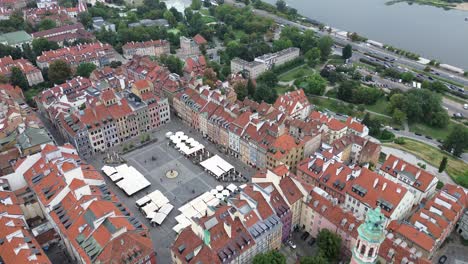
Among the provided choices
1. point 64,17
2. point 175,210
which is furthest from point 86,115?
point 64,17

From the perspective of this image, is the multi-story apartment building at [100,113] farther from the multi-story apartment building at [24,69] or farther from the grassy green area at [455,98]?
the grassy green area at [455,98]

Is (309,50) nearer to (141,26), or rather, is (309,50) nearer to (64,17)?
(141,26)

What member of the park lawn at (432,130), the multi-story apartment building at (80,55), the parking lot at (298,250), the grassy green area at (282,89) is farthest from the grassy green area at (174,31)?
Result: the parking lot at (298,250)

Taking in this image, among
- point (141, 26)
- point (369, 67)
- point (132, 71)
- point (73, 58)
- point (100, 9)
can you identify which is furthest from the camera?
point (100, 9)

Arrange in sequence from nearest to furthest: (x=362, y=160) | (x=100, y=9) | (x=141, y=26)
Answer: (x=362, y=160) → (x=141, y=26) → (x=100, y=9)

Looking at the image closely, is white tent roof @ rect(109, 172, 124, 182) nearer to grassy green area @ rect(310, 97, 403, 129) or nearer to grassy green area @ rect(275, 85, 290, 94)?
grassy green area @ rect(310, 97, 403, 129)

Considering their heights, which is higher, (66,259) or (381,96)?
(381,96)

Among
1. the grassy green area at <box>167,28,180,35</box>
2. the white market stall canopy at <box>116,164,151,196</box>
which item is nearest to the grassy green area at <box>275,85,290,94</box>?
the white market stall canopy at <box>116,164,151,196</box>
